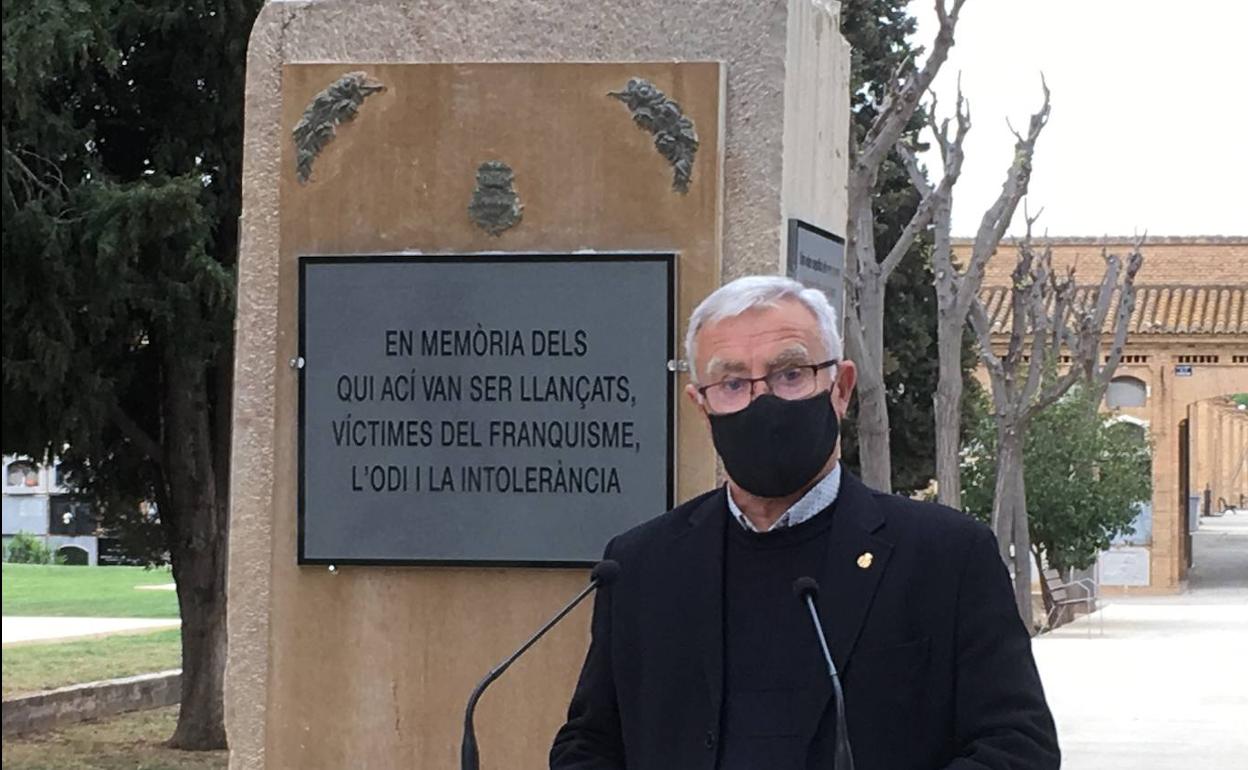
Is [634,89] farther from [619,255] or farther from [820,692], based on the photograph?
[820,692]

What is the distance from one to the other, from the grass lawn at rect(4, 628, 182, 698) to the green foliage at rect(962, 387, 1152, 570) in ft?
41.6

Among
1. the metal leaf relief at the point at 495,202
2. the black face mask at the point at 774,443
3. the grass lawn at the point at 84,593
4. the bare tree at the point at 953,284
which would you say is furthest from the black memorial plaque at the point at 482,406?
the grass lawn at the point at 84,593

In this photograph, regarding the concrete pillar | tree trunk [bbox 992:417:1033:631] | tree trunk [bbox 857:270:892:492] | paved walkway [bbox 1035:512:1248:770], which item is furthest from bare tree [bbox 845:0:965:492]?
the concrete pillar

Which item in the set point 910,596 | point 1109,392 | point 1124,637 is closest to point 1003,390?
point 1124,637

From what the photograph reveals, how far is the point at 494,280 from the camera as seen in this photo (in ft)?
17.9

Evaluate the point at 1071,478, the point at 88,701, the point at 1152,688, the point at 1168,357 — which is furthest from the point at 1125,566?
the point at 88,701

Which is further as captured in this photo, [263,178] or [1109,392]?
[1109,392]

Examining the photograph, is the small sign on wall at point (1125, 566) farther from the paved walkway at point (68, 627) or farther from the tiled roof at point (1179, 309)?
the paved walkway at point (68, 627)

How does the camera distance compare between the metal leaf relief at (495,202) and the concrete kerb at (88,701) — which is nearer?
the metal leaf relief at (495,202)

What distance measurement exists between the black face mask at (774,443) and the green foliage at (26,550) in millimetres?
37643

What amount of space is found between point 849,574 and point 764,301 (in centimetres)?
45

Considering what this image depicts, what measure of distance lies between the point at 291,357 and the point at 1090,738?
10.9 m

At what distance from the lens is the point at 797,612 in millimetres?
3182

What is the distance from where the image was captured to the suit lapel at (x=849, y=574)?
3131mm
